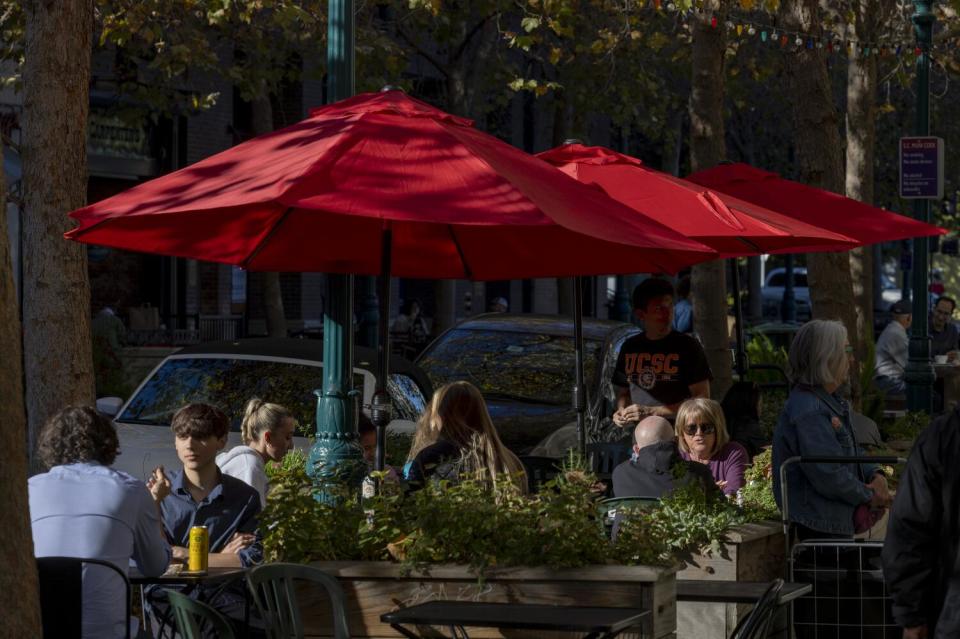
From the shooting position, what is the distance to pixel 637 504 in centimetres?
750

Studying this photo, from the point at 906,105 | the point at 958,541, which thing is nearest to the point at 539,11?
the point at 958,541

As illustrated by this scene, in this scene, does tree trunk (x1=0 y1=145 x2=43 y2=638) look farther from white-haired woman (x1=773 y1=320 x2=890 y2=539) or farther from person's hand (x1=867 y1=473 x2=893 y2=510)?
person's hand (x1=867 y1=473 x2=893 y2=510)

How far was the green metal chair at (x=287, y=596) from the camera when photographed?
220 inches

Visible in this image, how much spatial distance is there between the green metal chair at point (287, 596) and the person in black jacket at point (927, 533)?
1906 millimetres

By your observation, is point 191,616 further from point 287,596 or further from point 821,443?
point 821,443

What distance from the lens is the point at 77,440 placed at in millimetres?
6082

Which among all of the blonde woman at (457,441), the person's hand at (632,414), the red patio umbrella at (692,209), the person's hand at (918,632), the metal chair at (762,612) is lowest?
the metal chair at (762,612)

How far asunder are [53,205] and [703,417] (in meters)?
3.75

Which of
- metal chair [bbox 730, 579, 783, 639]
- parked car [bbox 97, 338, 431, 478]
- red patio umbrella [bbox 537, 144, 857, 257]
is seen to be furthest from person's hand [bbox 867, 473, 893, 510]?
parked car [bbox 97, 338, 431, 478]

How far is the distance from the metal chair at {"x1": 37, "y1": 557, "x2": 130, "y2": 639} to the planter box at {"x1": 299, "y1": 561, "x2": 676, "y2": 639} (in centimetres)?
80

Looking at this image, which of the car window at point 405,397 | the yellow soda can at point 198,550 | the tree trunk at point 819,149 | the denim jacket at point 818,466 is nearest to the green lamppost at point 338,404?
the yellow soda can at point 198,550

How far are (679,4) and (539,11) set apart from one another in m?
5.45

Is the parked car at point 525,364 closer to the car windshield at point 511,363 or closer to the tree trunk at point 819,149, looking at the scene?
the car windshield at point 511,363

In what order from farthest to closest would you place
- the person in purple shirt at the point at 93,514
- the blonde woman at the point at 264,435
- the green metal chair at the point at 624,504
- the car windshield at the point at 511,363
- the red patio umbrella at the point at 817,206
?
the car windshield at the point at 511,363, the red patio umbrella at the point at 817,206, the blonde woman at the point at 264,435, the green metal chair at the point at 624,504, the person in purple shirt at the point at 93,514
